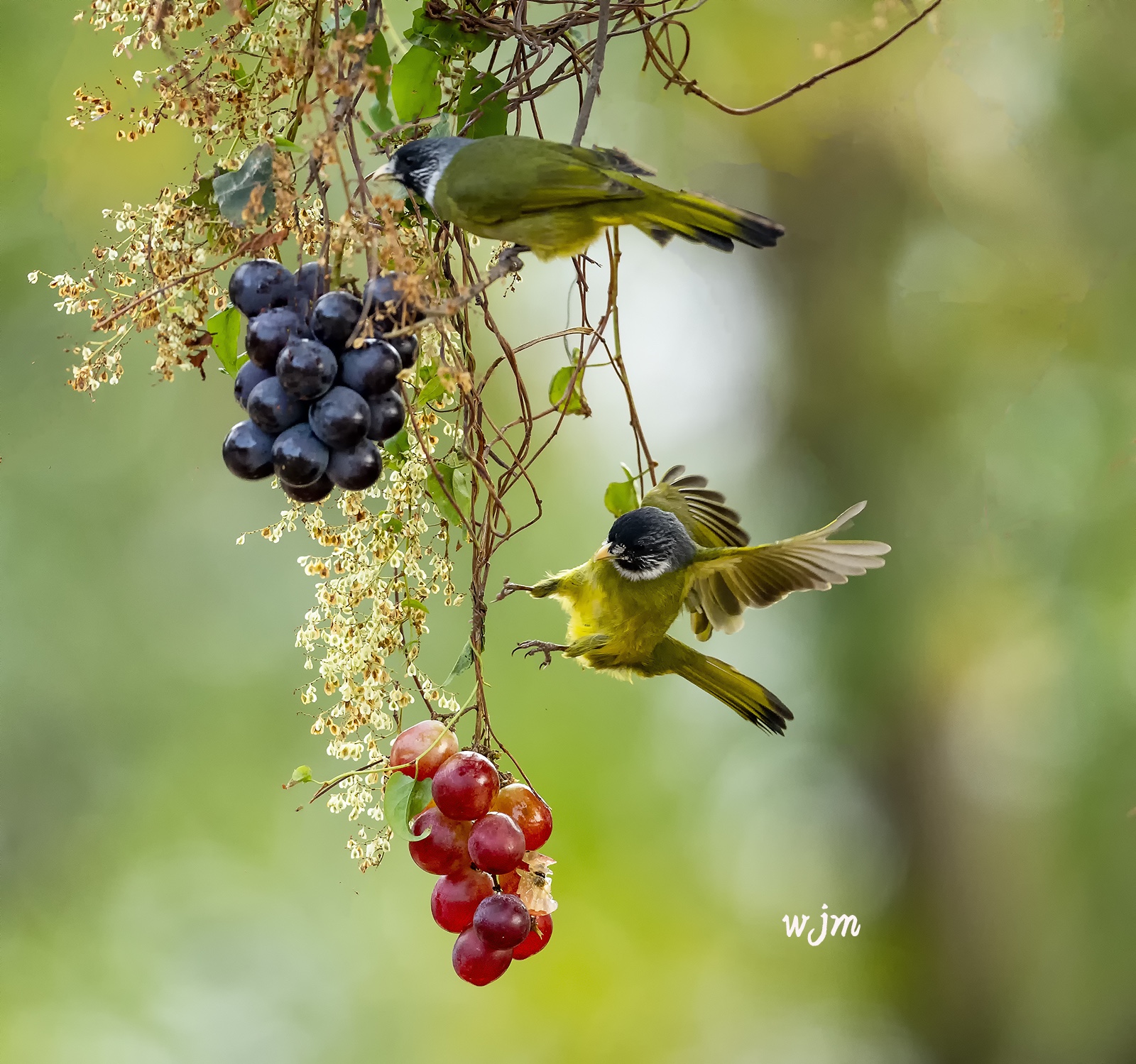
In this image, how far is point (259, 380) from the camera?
75 cm

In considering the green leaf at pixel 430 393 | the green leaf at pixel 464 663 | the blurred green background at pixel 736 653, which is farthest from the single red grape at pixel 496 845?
the blurred green background at pixel 736 653

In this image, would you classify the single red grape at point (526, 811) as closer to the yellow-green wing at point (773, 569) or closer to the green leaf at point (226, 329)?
the yellow-green wing at point (773, 569)

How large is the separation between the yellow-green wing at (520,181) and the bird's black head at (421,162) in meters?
0.01

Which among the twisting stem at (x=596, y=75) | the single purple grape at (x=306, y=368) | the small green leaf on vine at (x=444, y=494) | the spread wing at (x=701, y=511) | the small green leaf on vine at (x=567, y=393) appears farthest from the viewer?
the spread wing at (x=701, y=511)

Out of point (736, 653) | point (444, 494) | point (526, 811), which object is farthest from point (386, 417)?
point (736, 653)

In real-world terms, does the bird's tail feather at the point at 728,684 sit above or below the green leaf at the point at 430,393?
below

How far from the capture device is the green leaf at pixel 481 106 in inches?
36.0

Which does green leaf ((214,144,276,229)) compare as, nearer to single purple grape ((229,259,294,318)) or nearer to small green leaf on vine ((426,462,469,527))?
single purple grape ((229,259,294,318))

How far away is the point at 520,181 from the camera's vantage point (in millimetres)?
915

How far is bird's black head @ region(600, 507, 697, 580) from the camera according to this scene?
1.09 metres

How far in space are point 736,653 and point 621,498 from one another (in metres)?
1.81

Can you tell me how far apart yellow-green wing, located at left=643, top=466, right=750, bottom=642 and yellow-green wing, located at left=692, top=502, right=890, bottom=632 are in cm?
2

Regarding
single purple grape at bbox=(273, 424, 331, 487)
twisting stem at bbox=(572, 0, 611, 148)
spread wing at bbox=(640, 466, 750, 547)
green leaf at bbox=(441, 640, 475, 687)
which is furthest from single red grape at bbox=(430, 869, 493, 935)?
twisting stem at bbox=(572, 0, 611, 148)

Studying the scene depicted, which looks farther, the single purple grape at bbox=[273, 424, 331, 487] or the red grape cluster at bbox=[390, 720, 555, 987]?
A: the red grape cluster at bbox=[390, 720, 555, 987]
